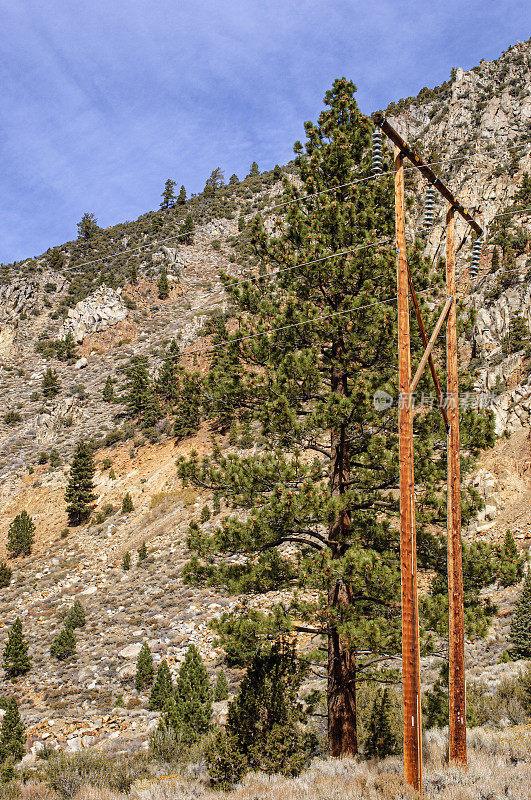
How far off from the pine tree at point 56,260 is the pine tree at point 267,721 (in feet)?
271

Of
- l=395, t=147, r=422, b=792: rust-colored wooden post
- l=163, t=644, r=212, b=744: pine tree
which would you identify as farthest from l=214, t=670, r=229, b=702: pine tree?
l=395, t=147, r=422, b=792: rust-colored wooden post

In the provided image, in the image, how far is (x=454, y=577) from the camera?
661cm

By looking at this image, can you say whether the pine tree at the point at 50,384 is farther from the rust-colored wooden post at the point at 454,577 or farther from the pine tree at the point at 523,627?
the rust-colored wooden post at the point at 454,577

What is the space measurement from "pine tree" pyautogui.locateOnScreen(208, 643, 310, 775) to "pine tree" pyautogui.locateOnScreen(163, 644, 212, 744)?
3673mm

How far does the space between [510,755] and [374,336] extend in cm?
616

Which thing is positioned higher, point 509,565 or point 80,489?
point 80,489

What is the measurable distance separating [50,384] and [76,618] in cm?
3809

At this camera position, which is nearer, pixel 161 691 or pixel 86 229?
pixel 161 691

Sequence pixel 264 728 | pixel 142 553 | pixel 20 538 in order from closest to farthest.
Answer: pixel 264 728, pixel 142 553, pixel 20 538

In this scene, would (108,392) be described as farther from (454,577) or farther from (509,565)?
(454,577)

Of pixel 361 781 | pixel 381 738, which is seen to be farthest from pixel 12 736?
pixel 361 781

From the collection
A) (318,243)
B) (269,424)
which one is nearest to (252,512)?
(269,424)

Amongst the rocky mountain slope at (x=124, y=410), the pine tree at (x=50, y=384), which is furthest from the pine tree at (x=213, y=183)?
the pine tree at (x=50, y=384)

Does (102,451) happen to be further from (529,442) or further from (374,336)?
(374,336)
